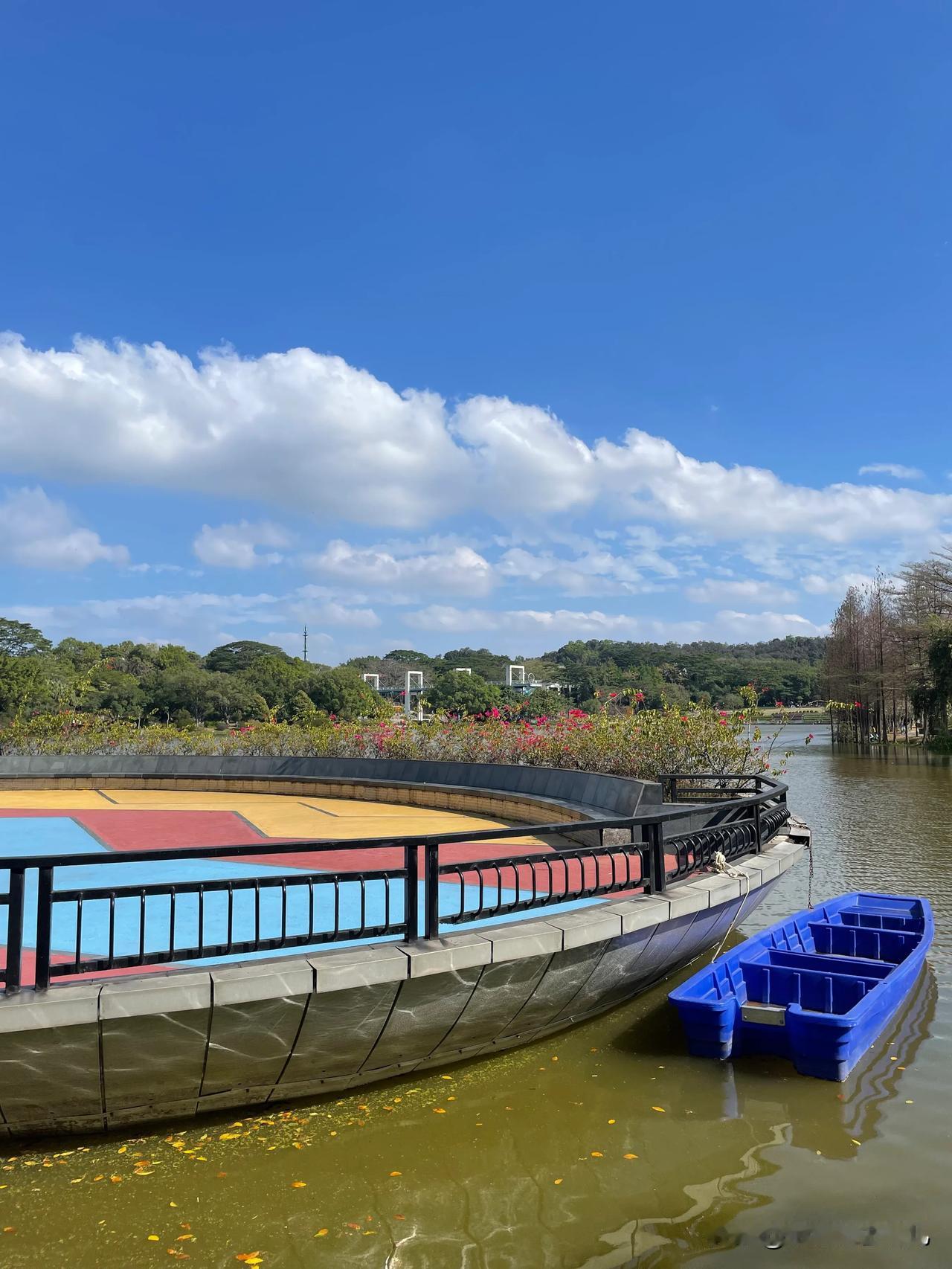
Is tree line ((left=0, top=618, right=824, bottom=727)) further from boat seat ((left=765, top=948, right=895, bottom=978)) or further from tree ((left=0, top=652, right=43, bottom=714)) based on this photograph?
boat seat ((left=765, top=948, right=895, bottom=978))

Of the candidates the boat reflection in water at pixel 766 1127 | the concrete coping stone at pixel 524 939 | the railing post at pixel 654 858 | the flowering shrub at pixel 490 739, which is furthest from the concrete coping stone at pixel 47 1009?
the flowering shrub at pixel 490 739

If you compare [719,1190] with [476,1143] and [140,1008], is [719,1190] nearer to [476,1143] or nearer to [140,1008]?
[476,1143]

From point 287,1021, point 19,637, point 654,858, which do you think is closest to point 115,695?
point 19,637

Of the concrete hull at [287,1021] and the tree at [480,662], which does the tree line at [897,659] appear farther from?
the tree at [480,662]

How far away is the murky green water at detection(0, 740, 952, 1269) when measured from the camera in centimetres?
356

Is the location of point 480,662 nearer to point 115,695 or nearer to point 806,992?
point 115,695

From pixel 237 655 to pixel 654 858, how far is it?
372 feet

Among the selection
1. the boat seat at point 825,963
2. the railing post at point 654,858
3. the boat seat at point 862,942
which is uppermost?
the railing post at point 654,858

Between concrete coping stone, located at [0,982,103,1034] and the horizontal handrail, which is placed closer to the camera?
concrete coping stone, located at [0,982,103,1034]

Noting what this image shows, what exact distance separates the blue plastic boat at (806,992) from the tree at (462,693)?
6933 cm

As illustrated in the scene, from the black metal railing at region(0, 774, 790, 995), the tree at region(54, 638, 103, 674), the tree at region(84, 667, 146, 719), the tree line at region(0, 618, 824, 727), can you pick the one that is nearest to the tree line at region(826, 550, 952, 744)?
the tree line at region(0, 618, 824, 727)

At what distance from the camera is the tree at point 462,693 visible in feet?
268

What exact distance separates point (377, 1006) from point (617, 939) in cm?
182

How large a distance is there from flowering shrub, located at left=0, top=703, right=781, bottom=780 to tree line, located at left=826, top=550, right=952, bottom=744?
2510 centimetres
